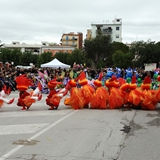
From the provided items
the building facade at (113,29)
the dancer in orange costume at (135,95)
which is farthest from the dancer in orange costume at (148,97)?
the building facade at (113,29)

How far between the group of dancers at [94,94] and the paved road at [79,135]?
0.63 m

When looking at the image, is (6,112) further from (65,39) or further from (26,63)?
(65,39)

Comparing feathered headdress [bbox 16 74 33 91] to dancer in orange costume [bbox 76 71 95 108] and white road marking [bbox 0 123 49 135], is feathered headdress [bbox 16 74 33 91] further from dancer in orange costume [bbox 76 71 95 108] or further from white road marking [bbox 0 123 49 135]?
white road marking [bbox 0 123 49 135]

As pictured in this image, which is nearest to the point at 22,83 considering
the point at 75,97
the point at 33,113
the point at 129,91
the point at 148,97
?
the point at 33,113

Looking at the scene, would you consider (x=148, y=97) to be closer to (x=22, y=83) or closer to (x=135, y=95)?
(x=135, y=95)

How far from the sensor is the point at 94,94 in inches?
420

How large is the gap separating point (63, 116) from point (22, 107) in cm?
255

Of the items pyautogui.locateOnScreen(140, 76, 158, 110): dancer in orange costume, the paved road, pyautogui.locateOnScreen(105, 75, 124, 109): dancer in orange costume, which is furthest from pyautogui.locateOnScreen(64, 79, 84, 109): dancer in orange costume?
pyautogui.locateOnScreen(140, 76, 158, 110): dancer in orange costume

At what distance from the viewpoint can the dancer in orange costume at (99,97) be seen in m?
10.6

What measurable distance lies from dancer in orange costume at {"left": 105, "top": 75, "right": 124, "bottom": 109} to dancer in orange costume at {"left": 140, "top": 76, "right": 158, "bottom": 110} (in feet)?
2.81

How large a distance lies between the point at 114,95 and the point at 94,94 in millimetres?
784

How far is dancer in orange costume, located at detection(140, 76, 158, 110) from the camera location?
1052cm

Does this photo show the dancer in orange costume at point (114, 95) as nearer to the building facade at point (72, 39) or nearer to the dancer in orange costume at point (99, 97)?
the dancer in orange costume at point (99, 97)

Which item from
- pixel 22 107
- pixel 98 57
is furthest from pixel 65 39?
Result: pixel 22 107
